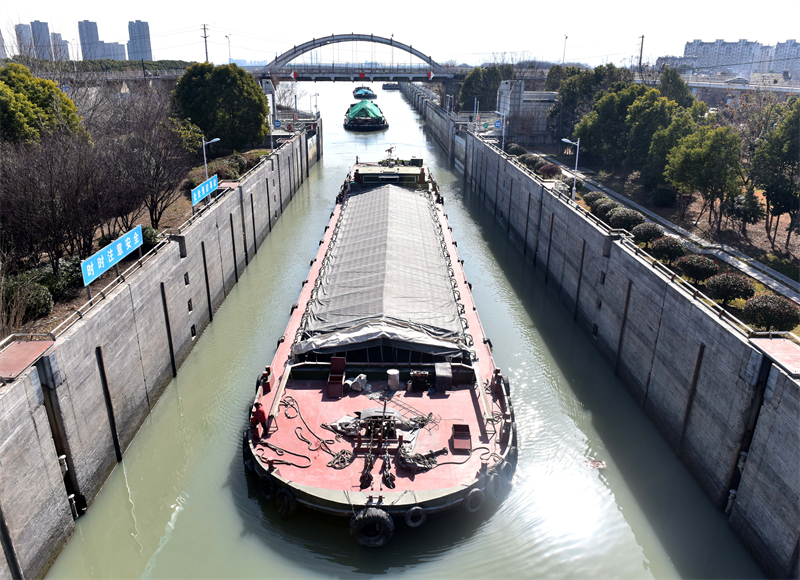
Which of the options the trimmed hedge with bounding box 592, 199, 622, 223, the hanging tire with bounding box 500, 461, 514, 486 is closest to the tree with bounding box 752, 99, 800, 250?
the trimmed hedge with bounding box 592, 199, 622, 223

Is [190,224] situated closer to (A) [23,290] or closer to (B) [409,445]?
(A) [23,290]

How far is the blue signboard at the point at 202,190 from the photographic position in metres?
25.9

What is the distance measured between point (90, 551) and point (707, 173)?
2897 centimetres

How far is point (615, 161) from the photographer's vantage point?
44812 millimetres

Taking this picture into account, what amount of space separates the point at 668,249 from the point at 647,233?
9.20 ft

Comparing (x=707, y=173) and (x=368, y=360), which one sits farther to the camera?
(x=707, y=173)

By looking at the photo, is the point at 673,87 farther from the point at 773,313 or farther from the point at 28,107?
the point at 28,107

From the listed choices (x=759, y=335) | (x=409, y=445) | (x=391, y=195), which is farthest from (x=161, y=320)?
(x=759, y=335)

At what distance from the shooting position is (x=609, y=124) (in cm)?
4541

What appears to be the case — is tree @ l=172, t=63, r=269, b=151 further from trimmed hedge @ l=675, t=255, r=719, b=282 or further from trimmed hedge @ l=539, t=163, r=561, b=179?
trimmed hedge @ l=675, t=255, r=719, b=282

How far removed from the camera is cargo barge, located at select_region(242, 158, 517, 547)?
12984mm

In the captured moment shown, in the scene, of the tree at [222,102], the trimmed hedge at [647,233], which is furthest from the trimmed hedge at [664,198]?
the tree at [222,102]

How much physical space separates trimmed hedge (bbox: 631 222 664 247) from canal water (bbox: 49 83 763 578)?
20.0ft

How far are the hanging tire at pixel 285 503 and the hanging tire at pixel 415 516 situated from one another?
2.62 meters
